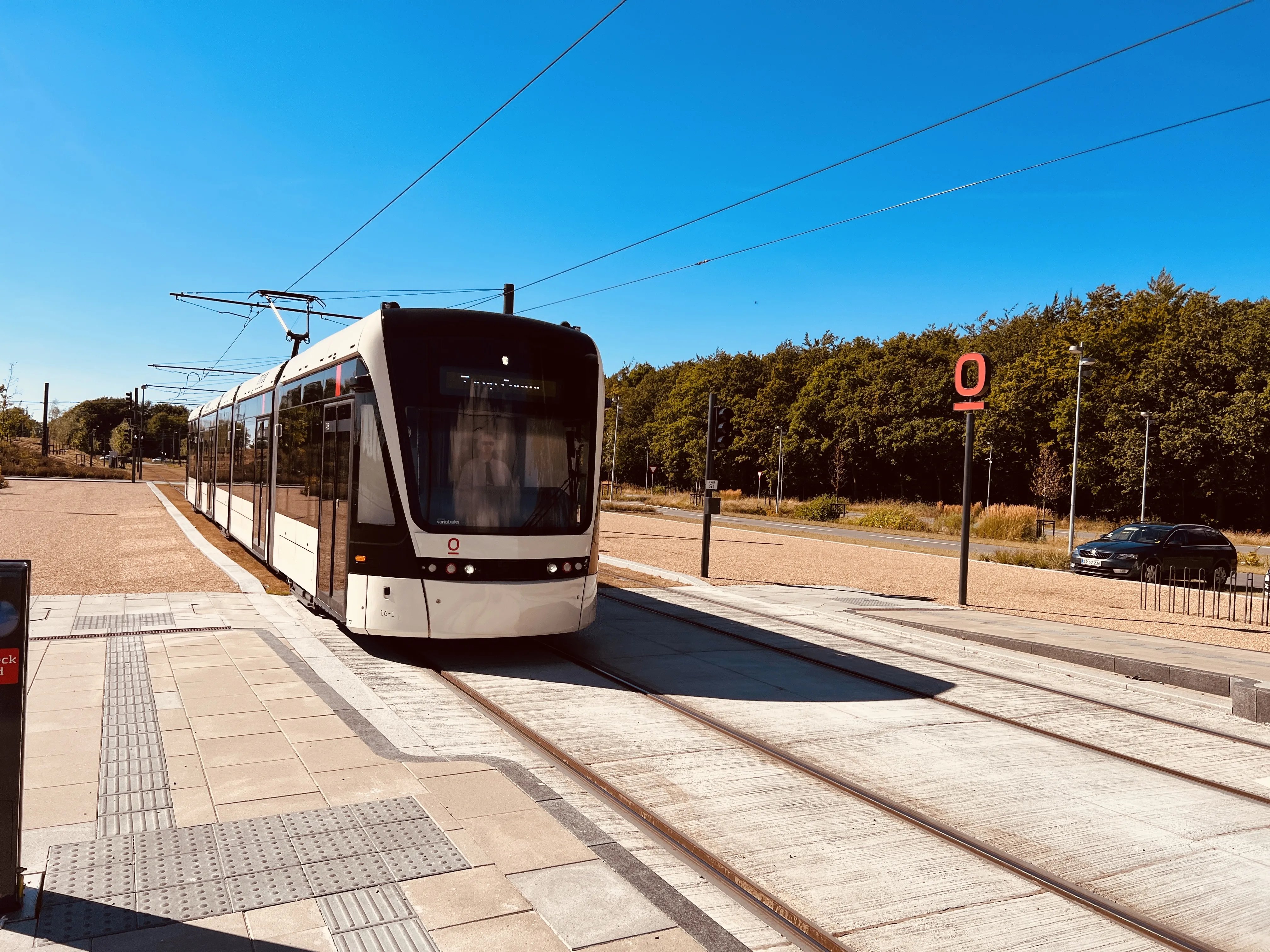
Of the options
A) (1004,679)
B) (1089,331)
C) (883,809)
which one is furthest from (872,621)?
(1089,331)

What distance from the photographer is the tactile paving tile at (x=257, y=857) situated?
4.12 m

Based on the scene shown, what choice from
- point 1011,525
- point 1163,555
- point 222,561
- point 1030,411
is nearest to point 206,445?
point 222,561

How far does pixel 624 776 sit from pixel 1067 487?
187ft

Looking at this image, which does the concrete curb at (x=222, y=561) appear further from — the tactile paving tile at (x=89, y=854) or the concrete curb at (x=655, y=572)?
the tactile paving tile at (x=89, y=854)

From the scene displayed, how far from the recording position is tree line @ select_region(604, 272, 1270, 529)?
2044 inches

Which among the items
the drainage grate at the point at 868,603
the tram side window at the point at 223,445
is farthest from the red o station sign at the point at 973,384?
the tram side window at the point at 223,445

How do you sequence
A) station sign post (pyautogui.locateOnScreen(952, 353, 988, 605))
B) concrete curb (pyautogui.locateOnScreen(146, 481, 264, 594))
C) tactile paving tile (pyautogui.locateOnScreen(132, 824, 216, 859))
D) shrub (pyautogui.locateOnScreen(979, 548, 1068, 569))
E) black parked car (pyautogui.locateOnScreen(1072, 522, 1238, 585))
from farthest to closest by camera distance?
shrub (pyautogui.locateOnScreen(979, 548, 1068, 569))
black parked car (pyautogui.locateOnScreen(1072, 522, 1238, 585))
station sign post (pyautogui.locateOnScreen(952, 353, 988, 605))
concrete curb (pyautogui.locateOnScreen(146, 481, 264, 594))
tactile paving tile (pyautogui.locateOnScreen(132, 824, 216, 859))

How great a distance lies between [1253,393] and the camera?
164 feet

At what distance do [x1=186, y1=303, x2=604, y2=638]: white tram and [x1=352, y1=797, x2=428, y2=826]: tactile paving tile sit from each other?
3480 millimetres

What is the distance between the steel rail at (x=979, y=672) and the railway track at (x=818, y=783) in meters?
1.42

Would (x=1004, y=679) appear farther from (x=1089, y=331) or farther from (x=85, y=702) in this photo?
(x=1089, y=331)

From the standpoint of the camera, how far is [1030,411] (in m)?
62.2

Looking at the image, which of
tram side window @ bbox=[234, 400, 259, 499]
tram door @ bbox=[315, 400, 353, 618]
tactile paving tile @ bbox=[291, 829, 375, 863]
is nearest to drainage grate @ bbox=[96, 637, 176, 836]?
tactile paving tile @ bbox=[291, 829, 375, 863]

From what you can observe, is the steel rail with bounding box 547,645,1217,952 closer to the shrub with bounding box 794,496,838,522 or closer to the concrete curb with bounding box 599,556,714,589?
the concrete curb with bounding box 599,556,714,589
